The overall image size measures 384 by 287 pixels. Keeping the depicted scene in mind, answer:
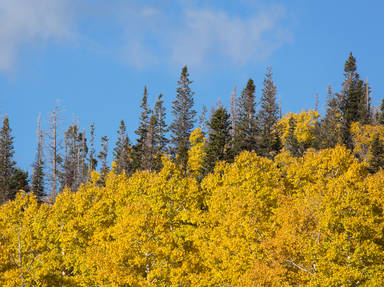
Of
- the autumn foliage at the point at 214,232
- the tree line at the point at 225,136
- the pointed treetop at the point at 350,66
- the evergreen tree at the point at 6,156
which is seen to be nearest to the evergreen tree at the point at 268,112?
the tree line at the point at 225,136

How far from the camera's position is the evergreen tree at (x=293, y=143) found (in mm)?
85562

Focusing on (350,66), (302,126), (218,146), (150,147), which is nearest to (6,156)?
(150,147)

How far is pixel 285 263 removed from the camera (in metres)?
34.7

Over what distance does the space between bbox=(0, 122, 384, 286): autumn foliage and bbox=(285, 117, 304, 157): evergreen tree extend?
109ft

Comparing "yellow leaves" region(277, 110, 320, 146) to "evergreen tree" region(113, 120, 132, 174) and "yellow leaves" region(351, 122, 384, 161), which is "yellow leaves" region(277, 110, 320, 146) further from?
"evergreen tree" region(113, 120, 132, 174)

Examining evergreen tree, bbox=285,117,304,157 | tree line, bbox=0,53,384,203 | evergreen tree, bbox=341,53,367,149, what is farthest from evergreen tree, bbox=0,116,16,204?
evergreen tree, bbox=341,53,367,149

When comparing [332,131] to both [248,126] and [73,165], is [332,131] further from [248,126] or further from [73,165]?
[73,165]

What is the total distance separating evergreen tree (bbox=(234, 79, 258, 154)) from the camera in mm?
80125

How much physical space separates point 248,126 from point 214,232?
50.1 m

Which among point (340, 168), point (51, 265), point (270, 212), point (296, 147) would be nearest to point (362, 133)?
point (296, 147)

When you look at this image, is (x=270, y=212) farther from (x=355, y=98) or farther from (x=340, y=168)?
(x=355, y=98)

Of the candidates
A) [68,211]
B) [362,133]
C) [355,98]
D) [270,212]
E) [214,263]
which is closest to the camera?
[214,263]

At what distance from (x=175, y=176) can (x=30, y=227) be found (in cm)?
1698

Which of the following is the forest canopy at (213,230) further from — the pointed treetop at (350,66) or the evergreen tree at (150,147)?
the pointed treetop at (350,66)
